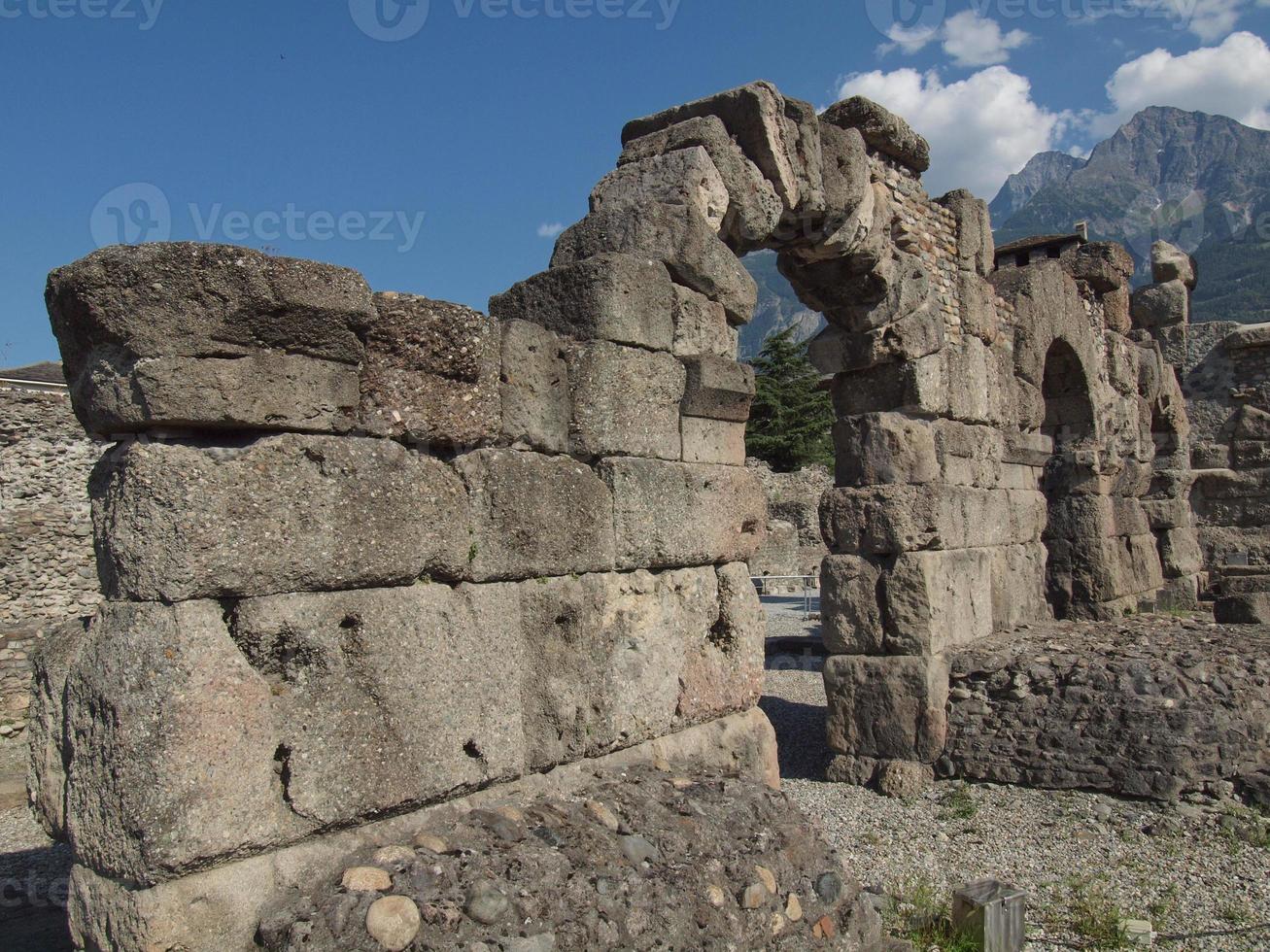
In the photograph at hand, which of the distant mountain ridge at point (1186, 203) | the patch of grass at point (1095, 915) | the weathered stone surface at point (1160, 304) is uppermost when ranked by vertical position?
the distant mountain ridge at point (1186, 203)

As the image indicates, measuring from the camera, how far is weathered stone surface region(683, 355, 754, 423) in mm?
4438

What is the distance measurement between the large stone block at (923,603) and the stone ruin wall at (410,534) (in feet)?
0.09

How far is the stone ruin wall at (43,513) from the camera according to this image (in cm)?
1002

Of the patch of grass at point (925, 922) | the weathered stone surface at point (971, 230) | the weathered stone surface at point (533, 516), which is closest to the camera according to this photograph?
the weathered stone surface at point (533, 516)

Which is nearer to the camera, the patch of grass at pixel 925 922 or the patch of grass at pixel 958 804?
the patch of grass at pixel 925 922

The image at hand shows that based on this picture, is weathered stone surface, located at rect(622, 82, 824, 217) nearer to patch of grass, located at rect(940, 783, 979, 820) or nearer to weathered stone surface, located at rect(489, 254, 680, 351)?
weathered stone surface, located at rect(489, 254, 680, 351)

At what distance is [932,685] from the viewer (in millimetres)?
6836

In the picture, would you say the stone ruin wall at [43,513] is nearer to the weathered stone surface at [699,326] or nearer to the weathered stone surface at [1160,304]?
the weathered stone surface at [699,326]

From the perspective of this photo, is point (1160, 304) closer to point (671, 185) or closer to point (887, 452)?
point (887, 452)

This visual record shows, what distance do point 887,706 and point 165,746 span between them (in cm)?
542

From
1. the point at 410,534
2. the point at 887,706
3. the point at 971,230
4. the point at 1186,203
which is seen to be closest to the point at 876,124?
the point at 971,230

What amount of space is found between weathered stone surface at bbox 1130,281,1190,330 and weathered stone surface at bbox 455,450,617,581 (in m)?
14.0

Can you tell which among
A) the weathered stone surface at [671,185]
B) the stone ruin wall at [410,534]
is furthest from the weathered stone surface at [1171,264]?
the weathered stone surface at [671,185]

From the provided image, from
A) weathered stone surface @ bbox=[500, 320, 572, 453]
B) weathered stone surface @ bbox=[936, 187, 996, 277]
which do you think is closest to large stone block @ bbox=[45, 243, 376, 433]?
weathered stone surface @ bbox=[500, 320, 572, 453]
